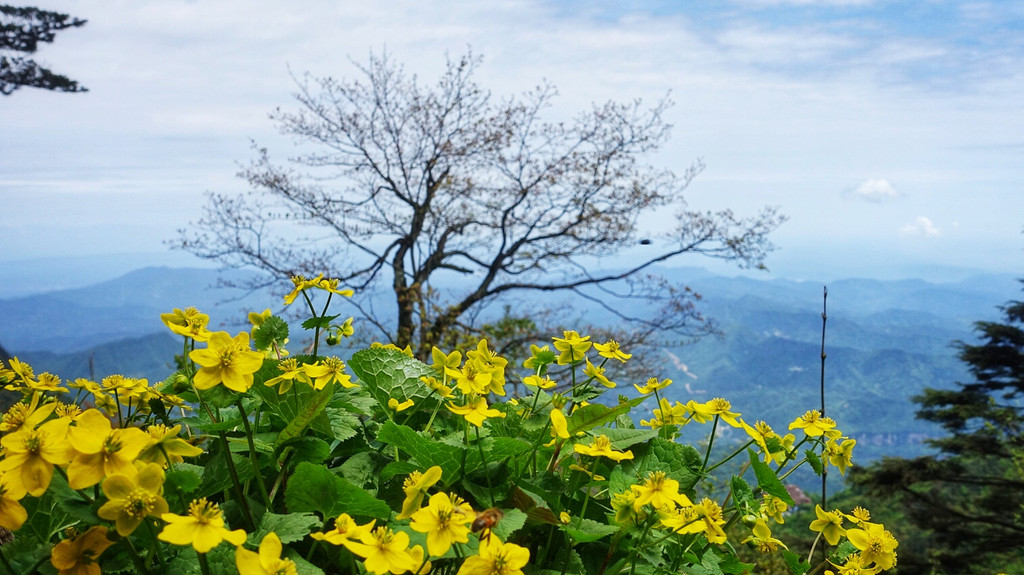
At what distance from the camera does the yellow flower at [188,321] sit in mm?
735

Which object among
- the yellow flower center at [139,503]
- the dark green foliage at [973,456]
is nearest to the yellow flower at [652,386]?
the yellow flower center at [139,503]

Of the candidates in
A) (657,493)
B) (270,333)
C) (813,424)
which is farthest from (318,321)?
(813,424)

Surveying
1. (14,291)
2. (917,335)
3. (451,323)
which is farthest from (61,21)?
(14,291)

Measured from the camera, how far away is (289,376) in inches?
28.5

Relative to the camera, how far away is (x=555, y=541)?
0.82 m

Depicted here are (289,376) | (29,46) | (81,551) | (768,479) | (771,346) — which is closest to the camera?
(81,551)

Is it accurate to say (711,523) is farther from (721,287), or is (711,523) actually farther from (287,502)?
(721,287)

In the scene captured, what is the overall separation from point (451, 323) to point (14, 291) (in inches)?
7227

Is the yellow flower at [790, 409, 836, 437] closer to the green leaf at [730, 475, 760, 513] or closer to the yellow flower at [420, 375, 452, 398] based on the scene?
the green leaf at [730, 475, 760, 513]

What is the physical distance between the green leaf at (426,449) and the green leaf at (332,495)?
78 mm

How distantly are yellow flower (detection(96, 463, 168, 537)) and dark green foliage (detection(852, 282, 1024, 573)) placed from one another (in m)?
10.8

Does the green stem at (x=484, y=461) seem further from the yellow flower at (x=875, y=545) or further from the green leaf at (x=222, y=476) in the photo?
the yellow flower at (x=875, y=545)

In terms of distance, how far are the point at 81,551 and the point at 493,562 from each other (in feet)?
1.35

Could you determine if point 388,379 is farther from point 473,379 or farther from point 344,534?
point 344,534
